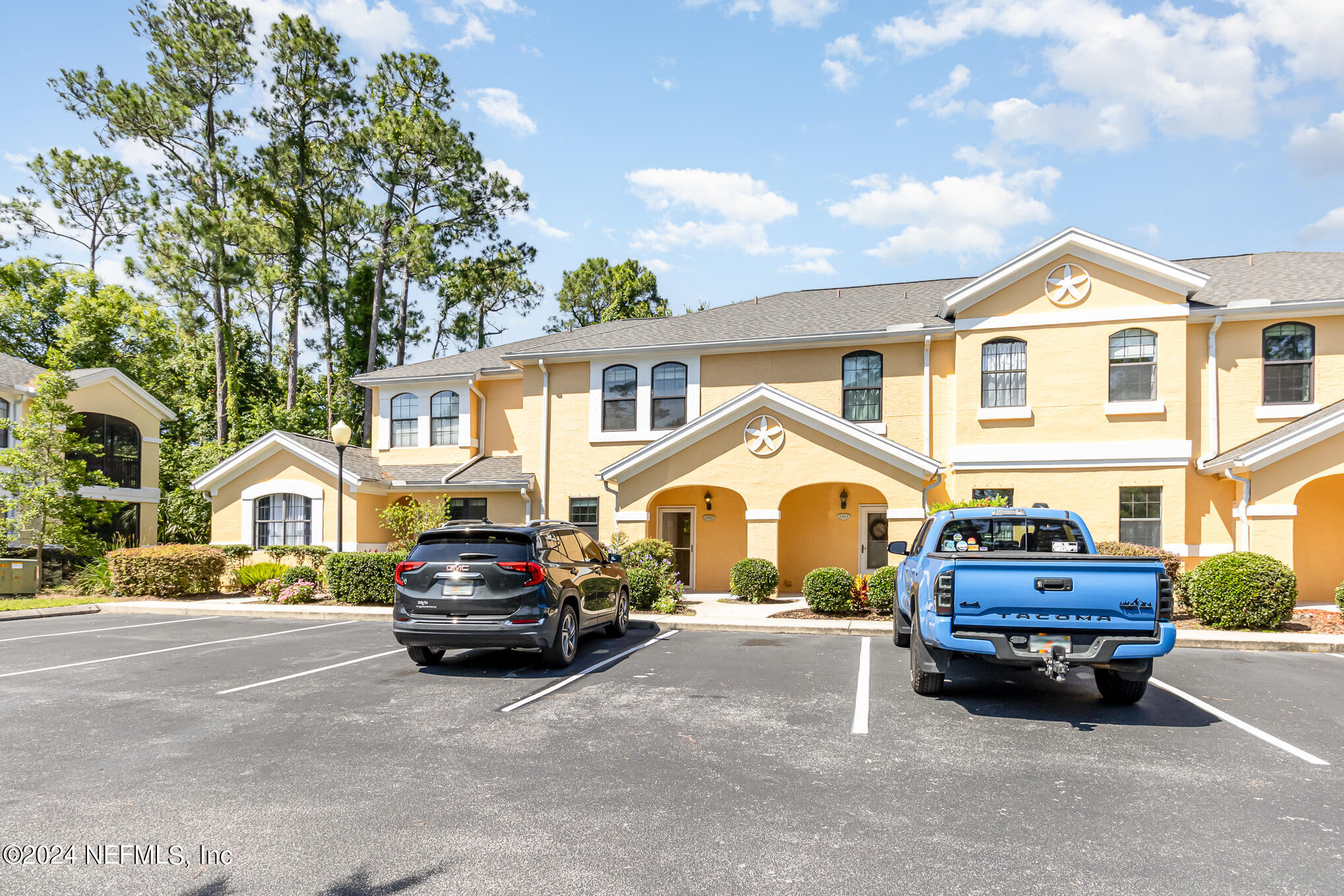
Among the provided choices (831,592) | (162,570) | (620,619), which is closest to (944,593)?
(620,619)

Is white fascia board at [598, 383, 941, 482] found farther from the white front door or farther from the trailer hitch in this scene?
the trailer hitch

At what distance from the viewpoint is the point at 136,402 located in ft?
96.4

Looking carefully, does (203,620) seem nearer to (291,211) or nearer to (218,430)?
(218,430)

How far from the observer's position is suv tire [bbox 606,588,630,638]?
1252cm

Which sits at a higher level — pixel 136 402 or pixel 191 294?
pixel 191 294

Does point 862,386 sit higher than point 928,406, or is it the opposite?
point 862,386

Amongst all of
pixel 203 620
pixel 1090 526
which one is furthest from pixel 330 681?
pixel 1090 526

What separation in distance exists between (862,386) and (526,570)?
12090mm

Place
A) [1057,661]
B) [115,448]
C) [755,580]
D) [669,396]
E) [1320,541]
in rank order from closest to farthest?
[1057,661]
[1320,541]
[755,580]
[669,396]
[115,448]

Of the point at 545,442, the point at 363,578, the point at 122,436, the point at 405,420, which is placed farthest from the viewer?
the point at 122,436

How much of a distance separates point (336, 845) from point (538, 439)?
55.6ft

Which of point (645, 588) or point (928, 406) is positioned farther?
point (928, 406)

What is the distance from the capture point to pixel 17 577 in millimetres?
19781

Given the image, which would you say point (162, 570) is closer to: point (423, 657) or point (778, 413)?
point (423, 657)
